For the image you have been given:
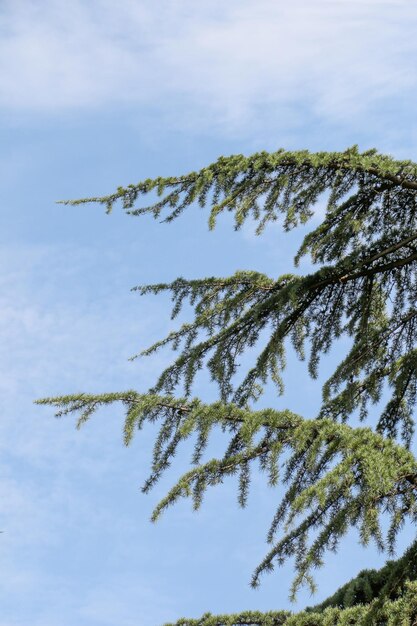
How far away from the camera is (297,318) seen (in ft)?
29.9

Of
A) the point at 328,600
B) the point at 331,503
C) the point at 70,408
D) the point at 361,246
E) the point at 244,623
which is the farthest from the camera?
the point at 361,246

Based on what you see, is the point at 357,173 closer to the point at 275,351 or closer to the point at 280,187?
the point at 280,187

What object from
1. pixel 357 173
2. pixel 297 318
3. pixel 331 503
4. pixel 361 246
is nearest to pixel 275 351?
pixel 297 318

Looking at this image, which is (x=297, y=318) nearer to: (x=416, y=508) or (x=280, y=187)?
(x=280, y=187)

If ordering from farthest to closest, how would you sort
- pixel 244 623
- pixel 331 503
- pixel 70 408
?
A: pixel 244 623 → pixel 70 408 → pixel 331 503

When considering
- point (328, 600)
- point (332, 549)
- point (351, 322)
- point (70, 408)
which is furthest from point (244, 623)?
point (351, 322)

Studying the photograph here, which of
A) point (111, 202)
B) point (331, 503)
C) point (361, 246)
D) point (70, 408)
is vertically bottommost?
point (331, 503)

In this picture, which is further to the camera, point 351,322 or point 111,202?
point 351,322

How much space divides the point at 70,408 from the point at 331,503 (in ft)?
Result: 7.64

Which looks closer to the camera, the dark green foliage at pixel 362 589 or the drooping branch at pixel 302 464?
the drooping branch at pixel 302 464

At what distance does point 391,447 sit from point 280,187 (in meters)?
3.38

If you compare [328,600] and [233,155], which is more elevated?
[233,155]

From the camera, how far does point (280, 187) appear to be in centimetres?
843

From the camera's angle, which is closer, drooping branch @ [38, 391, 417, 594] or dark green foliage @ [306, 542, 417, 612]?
drooping branch @ [38, 391, 417, 594]
